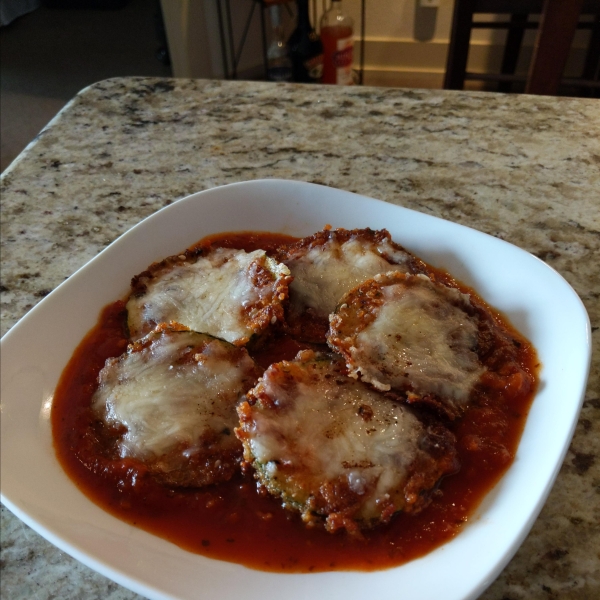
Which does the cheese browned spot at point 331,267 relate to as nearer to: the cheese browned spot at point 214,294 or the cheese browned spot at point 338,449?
the cheese browned spot at point 214,294

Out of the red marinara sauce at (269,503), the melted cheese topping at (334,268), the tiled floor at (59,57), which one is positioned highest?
the melted cheese topping at (334,268)

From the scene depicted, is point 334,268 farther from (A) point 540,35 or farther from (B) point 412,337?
(A) point 540,35

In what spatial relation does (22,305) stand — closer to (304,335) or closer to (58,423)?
(58,423)

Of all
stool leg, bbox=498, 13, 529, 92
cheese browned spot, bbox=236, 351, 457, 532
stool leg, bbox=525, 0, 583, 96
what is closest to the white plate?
cheese browned spot, bbox=236, 351, 457, 532

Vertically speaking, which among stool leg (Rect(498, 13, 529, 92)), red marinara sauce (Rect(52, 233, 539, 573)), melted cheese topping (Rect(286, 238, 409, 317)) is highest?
melted cheese topping (Rect(286, 238, 409, 317))

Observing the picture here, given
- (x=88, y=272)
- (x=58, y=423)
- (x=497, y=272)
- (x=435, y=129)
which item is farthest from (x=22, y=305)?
(x=435, y=129)

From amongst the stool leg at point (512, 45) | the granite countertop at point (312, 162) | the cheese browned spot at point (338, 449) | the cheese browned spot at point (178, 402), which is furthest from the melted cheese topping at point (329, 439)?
the stool leg at point (512, 45)

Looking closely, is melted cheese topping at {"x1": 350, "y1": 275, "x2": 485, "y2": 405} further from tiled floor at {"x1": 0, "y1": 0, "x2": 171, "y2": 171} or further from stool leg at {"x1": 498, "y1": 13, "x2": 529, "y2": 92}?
tiled floor at {"x1": 0, "y1": 0, "x2": 171, "y2": 171}
